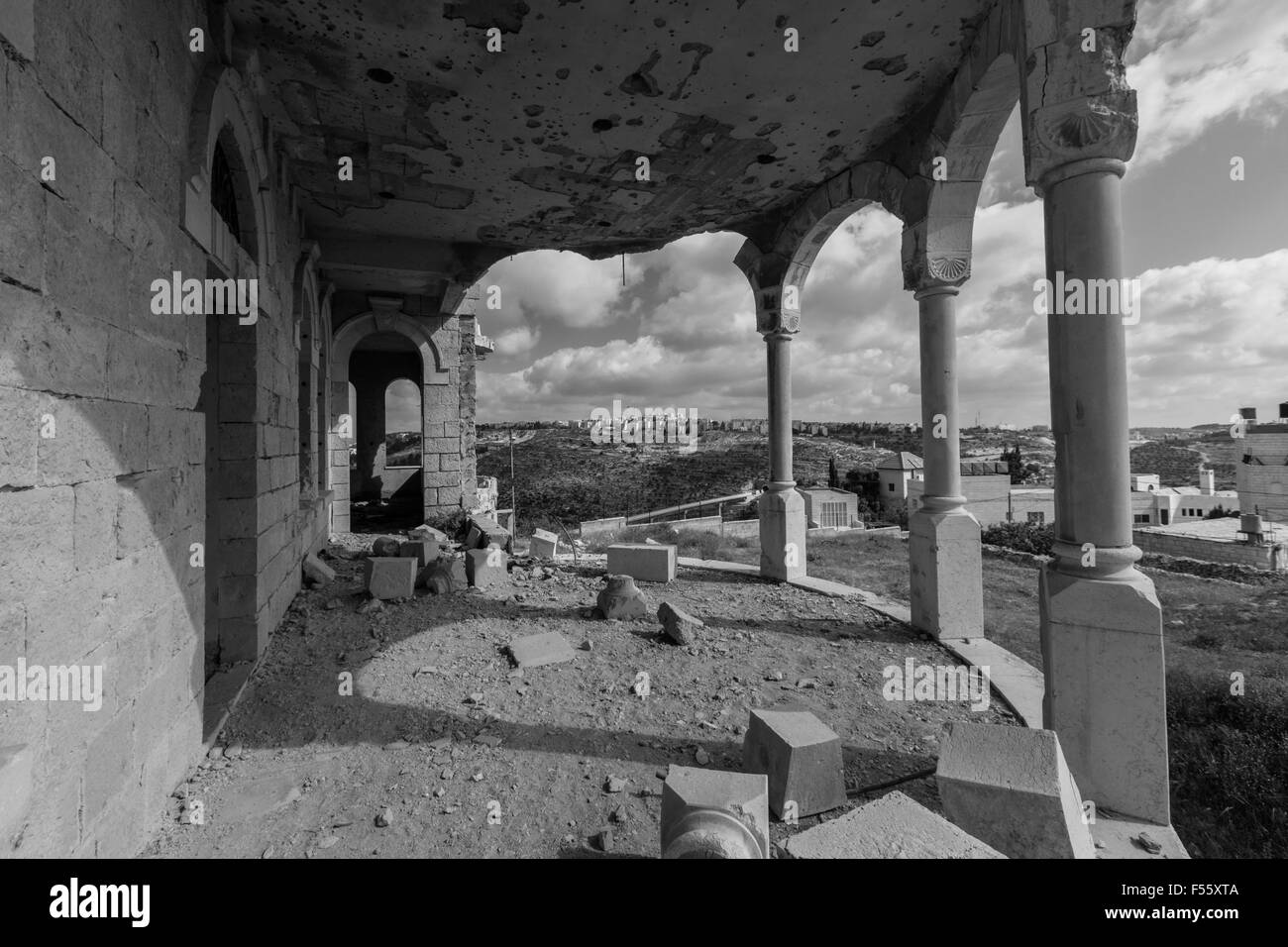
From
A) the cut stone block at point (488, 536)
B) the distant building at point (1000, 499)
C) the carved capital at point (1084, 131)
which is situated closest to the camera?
the carved capital at point (1084, 131)

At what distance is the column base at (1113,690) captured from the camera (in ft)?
8.79

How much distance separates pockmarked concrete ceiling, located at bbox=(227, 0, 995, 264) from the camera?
12.4 feet

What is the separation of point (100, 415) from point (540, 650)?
121 inches

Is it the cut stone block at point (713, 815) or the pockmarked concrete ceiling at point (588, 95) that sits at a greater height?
the pockmarked concrete ceiling at point (588, 95)

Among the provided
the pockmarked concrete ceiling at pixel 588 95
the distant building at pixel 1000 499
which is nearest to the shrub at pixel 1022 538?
the distant building at pixel 1000 499

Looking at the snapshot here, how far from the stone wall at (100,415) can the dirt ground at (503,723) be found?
517 millimetres

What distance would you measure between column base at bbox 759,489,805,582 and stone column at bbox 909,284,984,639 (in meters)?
1.87

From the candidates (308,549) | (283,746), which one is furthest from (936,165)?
(308,549)

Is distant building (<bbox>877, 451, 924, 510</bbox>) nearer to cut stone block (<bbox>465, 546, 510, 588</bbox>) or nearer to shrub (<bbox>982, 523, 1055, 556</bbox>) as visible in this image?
shrub (<bbox>982, 523, 1055, 556</bbox>)

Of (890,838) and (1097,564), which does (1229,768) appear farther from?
(890,838)

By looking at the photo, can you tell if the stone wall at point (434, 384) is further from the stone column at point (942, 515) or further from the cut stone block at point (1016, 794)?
the cut stone block at point (1016, 794)

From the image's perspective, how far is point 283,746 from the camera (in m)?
3.16
